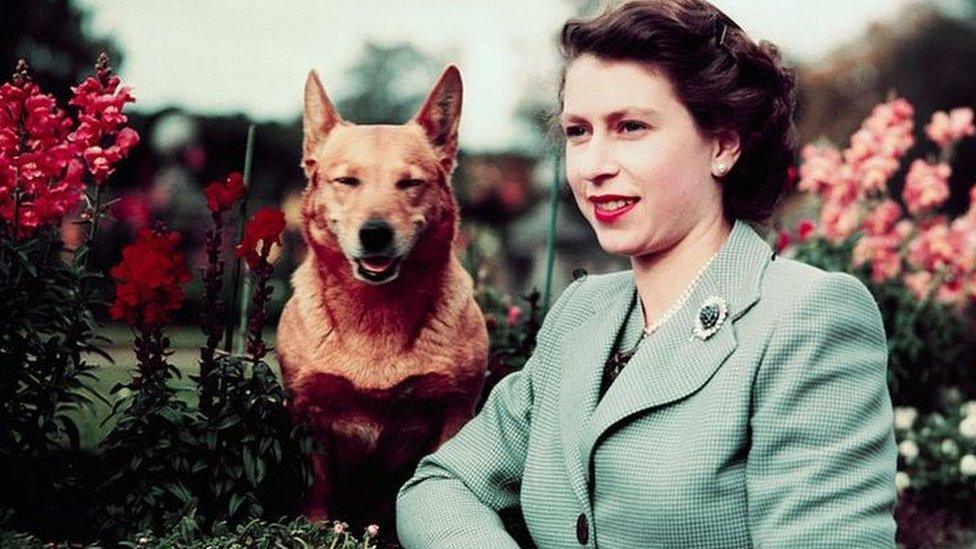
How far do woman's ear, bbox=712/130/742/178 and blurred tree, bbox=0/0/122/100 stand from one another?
4495 mm

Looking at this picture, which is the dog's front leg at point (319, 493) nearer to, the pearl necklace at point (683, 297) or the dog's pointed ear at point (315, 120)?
the dog's pointed ear at point (315, 120)

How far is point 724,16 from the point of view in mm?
2617

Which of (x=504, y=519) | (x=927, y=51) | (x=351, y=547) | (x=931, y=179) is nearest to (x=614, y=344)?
(x=504, y=519)

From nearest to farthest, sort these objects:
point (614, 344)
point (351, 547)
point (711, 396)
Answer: point (711, 396) → point (614, 344) → point (351, 547)

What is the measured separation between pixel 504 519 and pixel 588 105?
1.06m

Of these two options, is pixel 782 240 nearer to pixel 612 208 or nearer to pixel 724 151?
pixel 724 151

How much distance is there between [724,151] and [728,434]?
597mm

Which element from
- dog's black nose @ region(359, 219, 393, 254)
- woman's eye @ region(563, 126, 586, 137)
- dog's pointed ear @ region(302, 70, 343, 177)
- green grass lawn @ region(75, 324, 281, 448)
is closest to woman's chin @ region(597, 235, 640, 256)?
woman's eye @ region(563, 126, 586, 137)

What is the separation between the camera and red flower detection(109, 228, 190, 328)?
3.20 meters

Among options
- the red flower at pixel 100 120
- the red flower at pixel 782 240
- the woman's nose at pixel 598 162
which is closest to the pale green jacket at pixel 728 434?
the woman's nose at pixel 598 162

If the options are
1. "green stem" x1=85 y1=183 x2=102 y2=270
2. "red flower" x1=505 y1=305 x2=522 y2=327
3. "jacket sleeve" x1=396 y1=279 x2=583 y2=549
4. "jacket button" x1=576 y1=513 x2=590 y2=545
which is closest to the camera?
"jacket button" x1=576 y1=513 x2=590 y2=545

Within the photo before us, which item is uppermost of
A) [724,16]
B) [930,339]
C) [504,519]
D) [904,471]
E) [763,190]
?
[724,16]

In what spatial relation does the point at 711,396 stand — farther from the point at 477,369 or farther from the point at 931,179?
the point at 931,179

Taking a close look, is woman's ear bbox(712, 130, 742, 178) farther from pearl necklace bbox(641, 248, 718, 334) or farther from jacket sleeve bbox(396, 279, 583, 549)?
jacket sleeve bbox(396, 279, 583, 549)
